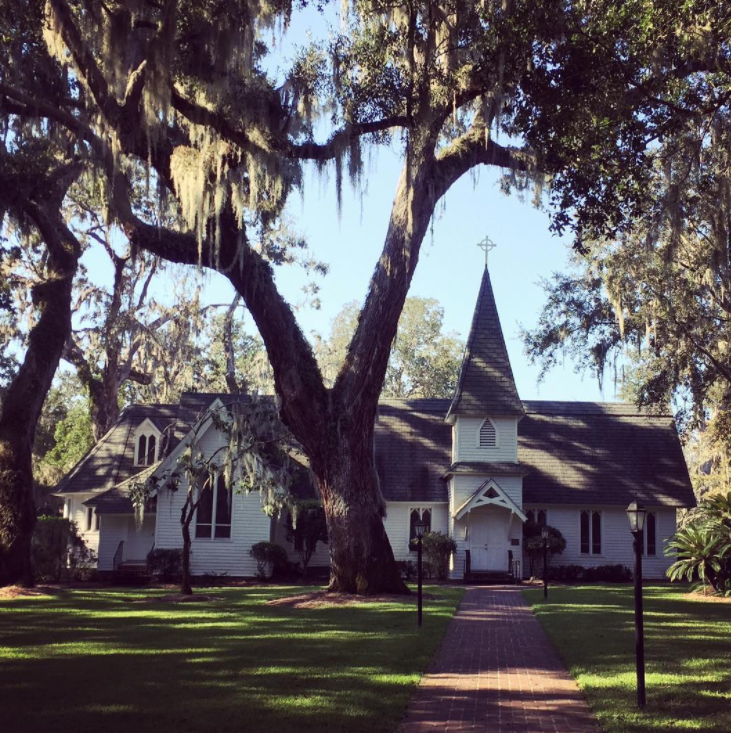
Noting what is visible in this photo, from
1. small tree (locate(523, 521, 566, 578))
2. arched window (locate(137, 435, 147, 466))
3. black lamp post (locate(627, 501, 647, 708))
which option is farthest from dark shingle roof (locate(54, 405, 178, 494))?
black lamp post (locate(627, 501, 647, 708))

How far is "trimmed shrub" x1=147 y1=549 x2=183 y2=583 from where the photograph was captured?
27.3 m

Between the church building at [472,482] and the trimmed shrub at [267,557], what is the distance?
554 mm

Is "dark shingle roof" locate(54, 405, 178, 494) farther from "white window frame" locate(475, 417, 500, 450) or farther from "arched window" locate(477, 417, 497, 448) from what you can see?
"arched window" locate(477, 417, 497, 448)

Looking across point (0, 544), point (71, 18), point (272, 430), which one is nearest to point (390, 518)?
point (272, 430)

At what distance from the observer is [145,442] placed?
31.5 m

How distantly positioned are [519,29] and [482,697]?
329 inches

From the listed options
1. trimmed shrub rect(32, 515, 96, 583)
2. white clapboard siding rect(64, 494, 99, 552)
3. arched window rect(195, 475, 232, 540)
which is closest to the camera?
trimmed shrub rect(32, 515, 96, 583)

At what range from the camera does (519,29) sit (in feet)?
38.0

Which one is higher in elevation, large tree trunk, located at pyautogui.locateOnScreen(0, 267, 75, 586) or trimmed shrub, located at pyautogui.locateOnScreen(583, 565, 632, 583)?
large tree trunk, located at pyautogui.locateOnScreen(0, 267, 75, 586)

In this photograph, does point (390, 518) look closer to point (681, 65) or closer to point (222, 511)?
point (222, 511)

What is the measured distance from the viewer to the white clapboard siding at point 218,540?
28.1m

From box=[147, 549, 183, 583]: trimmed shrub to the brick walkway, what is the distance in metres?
15.0

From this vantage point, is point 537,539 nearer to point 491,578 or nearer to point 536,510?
point 536,510

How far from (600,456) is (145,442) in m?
16.7
